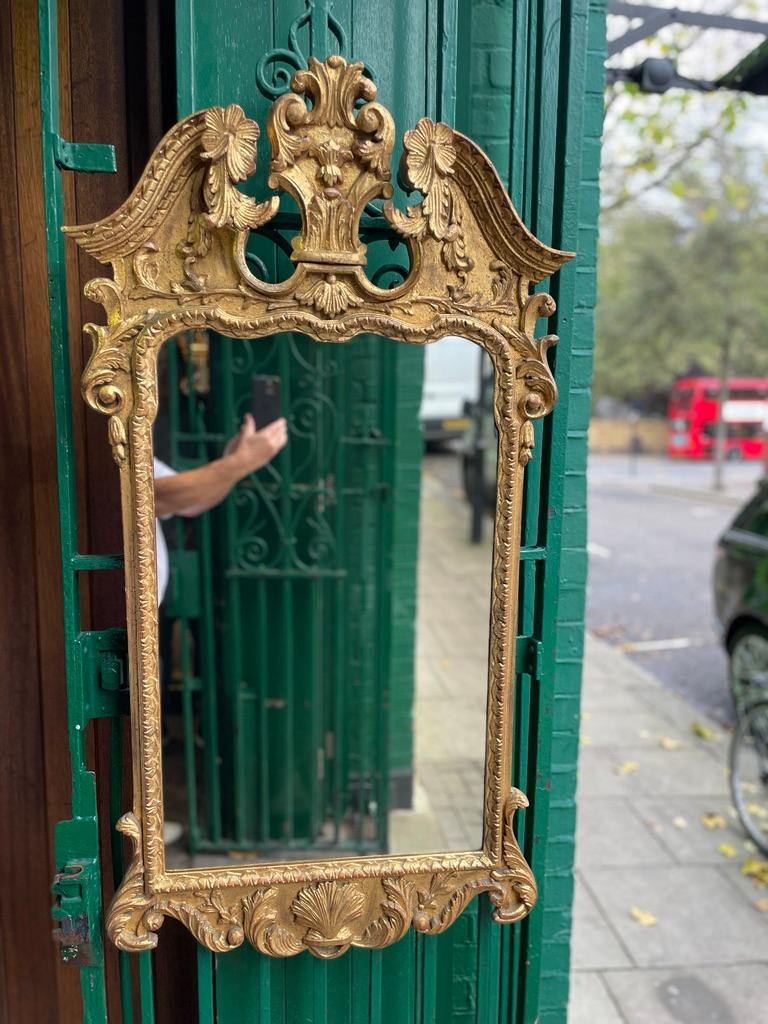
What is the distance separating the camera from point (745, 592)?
548 centimetres

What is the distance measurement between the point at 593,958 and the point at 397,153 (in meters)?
3.21

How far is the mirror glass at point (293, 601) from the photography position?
11.3 feet

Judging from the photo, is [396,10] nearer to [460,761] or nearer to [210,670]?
[210,670]

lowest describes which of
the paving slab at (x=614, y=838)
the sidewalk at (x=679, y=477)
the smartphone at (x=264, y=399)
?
the sidewalk at (x=679, y=477)

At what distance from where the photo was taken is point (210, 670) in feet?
11.1

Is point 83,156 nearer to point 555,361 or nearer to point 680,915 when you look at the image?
point 555,361

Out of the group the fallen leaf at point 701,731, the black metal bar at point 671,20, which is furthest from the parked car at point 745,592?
the black metal bar at point 671,20

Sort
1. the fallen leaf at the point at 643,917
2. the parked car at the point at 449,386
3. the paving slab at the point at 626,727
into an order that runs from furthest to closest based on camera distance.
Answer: the parked car at the point at 449,386, the paving slab at the point at 626,727, the fallen leaf at the point at 643,917

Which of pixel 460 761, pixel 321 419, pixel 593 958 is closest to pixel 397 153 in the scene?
pixel 321 419

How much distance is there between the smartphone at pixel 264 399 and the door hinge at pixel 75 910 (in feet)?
6.41

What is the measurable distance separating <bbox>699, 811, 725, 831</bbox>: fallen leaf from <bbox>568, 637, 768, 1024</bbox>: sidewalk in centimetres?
2

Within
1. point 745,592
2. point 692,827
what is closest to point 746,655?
point 745,592

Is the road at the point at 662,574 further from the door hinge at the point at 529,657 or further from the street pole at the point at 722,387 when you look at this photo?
the door hinge at the point at 529,657

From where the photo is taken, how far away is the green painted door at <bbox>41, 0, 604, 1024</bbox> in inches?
64.4
